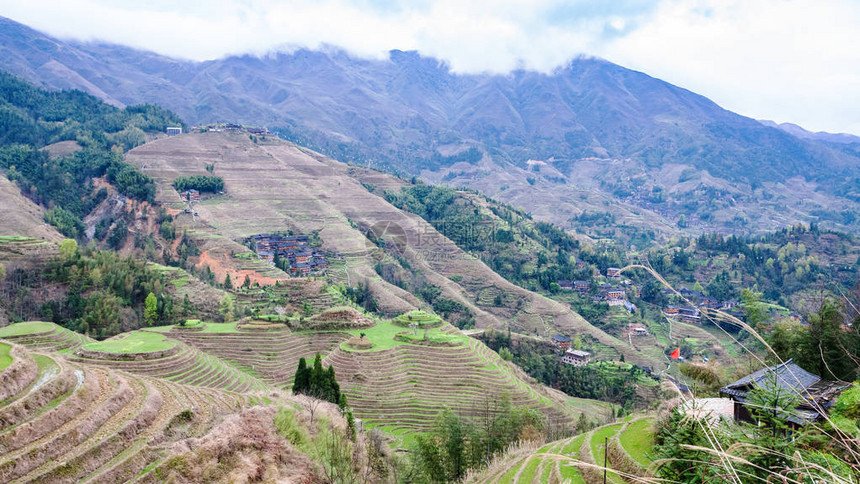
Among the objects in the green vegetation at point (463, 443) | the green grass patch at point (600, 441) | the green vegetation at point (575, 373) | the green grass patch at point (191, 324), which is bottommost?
the green vegetation at point (575, 373)

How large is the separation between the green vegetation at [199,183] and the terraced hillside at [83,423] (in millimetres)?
67411

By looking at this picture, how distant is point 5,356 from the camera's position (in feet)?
45.0

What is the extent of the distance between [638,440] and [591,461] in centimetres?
178

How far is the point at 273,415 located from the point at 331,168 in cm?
9156

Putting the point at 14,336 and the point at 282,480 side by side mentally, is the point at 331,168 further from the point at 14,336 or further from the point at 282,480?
the point at 282,480

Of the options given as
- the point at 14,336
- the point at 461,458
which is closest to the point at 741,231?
the point at 461,458

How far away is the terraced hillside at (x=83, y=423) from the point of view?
443 inches

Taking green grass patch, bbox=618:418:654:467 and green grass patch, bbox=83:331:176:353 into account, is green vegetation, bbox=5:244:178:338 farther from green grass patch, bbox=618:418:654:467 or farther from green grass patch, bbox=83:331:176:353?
green grass patch, bbox=618:418:654:467

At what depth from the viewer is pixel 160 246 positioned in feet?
207

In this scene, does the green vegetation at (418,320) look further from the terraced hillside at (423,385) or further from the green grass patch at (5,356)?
the green grass patch at (5,356)

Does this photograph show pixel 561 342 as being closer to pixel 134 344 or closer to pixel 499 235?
pixel 499 235

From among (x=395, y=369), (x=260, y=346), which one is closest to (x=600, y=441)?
(x=395, y=369)

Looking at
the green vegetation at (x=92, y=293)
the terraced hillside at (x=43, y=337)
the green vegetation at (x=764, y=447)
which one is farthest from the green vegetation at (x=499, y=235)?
the green vegetation at (x=764, y=447)

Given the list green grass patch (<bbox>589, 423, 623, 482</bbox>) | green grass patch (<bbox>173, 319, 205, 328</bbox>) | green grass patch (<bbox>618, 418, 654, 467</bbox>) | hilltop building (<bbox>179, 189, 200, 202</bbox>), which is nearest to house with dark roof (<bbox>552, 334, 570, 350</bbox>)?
green grass patch (<bbox>589, 423, 623, 482</bbox>)
